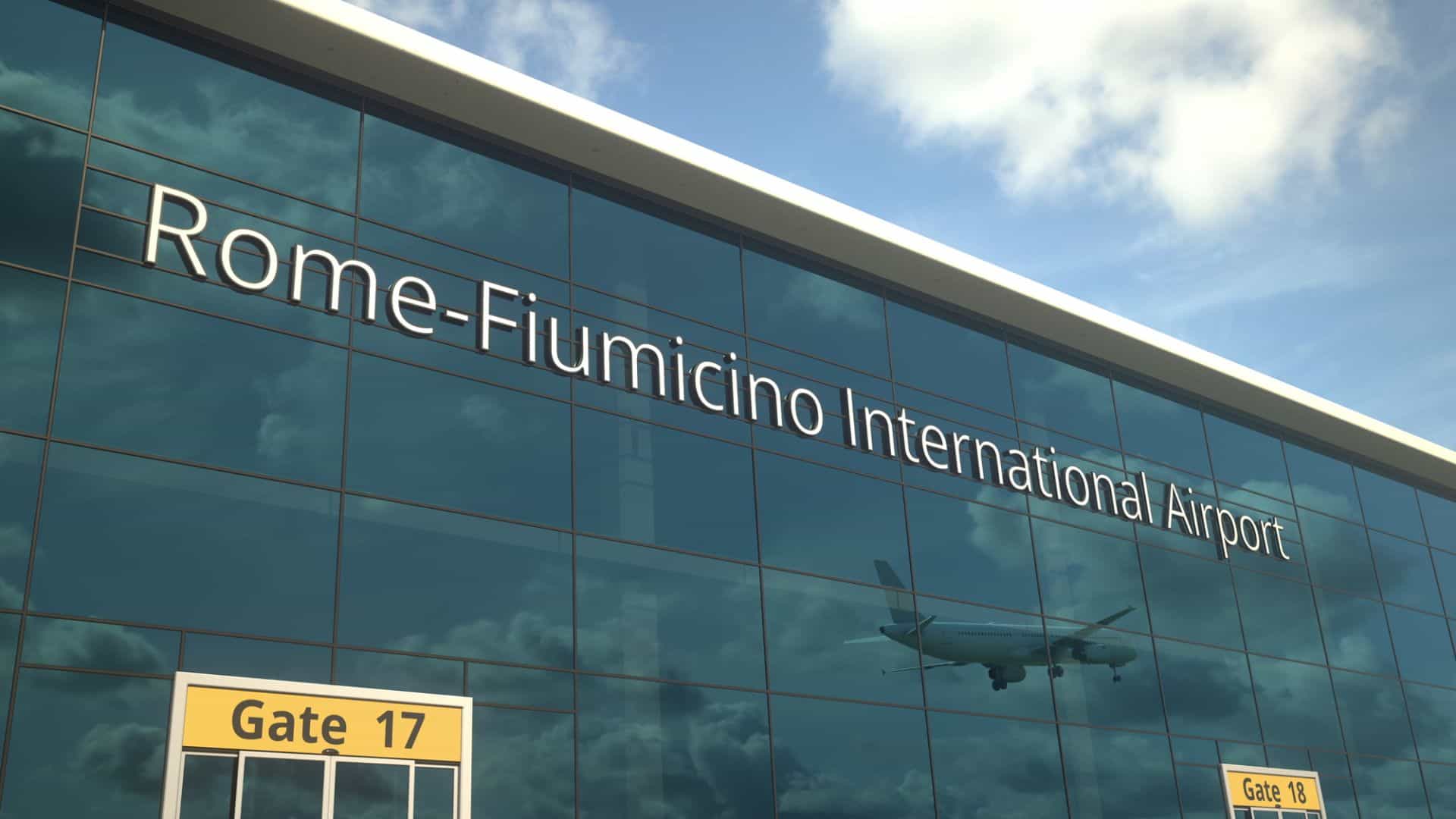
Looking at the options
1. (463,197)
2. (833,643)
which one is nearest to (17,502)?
(463,197)

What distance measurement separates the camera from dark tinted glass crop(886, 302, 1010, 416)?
31.2m

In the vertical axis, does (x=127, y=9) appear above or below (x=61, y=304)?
above

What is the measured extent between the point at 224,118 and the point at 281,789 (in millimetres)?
10601

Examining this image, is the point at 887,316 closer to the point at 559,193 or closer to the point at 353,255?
the point at 559,193

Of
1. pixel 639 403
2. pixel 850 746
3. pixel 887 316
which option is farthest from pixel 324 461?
pixel 887 316

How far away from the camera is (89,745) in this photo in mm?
20203

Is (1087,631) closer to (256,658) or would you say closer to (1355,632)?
(1355,632)

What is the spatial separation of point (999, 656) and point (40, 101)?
20.7m

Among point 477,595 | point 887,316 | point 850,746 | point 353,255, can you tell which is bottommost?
point 850,746

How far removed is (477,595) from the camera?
75.5 ft

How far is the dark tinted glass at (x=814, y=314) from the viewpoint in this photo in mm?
28844

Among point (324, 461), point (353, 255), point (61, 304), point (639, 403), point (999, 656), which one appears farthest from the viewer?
point (999, 656)

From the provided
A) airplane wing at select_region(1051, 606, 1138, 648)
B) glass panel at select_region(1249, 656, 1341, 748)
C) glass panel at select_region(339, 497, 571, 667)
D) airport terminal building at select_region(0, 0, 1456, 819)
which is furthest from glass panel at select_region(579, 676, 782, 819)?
glass panel at select_region(1249, 656, 1341, 748)

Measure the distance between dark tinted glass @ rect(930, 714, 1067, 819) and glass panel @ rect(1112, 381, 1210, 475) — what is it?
9054 millimetres
